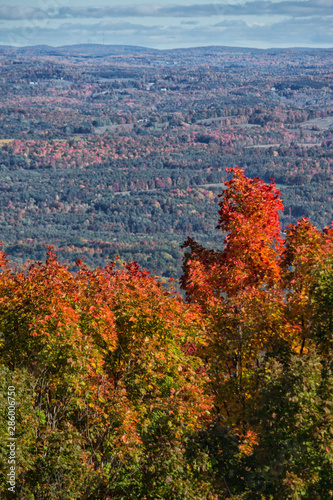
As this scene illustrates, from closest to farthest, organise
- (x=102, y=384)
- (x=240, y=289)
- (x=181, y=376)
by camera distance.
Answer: (x=102, y=384)
(x=181, y=376)
(x=240, y=289)

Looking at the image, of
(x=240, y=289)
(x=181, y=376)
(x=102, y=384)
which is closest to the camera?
(x=102, y=384)

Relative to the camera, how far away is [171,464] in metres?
15.1

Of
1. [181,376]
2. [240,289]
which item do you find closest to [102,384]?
[181,376]

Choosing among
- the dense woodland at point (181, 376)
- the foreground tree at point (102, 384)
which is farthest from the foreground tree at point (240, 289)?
the foreground tree at point (102, 384)

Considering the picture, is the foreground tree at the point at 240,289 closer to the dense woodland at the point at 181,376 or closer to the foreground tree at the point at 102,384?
the dense woodland at the point at 181,376

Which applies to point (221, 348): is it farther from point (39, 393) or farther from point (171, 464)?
point (171, 464)

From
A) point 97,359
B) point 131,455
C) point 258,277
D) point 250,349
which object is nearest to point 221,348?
point 250,349

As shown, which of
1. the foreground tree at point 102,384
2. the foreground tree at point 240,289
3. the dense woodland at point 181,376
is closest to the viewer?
the dense woodland at point 181,376

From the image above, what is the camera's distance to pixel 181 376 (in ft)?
67.8

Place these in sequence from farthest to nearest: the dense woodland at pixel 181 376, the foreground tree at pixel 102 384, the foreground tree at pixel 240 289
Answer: the foreground tree at pixel 240 289, the foreground tree at pixel 102 384, the dense woodland at pixel 181 376

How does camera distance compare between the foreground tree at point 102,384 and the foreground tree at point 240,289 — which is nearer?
the foreground tree at point 102,384

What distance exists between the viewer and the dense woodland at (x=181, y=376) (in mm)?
15133

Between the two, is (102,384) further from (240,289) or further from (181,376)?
(240,289)

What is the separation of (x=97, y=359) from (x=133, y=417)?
7.15ft
